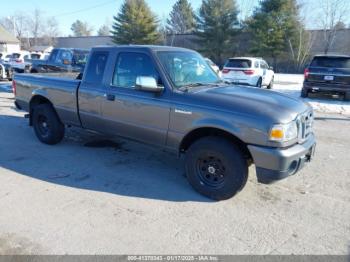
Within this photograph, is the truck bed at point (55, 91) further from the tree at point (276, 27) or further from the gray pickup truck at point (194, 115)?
the tree at point (276, 27)

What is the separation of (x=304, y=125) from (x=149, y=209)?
2149mm

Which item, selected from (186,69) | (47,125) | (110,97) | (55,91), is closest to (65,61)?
(47,125)

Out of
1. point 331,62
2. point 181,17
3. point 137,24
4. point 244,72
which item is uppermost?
point 181,17

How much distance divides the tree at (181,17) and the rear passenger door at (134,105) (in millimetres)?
66107

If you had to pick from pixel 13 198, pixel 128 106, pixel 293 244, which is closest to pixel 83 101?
pixel 128 106

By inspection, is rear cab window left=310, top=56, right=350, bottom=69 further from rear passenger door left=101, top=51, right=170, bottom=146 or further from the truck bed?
the truck bed

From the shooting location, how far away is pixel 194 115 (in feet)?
13.0

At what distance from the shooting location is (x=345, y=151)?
6191 mm

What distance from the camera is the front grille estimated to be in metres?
3.83

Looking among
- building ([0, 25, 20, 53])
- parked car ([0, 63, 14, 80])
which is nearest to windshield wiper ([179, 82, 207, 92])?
parked car ([0, 63, 14, 80])

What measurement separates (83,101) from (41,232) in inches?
99.1

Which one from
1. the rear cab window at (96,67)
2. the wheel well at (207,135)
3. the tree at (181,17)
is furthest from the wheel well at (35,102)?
the tree at (181,17)

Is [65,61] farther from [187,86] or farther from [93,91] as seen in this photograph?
[187,86]

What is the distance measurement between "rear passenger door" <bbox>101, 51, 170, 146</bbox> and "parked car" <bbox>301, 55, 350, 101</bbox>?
10453 millimetres
